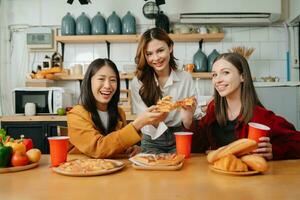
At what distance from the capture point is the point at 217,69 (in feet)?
5.01

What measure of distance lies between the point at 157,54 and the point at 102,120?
51 cm

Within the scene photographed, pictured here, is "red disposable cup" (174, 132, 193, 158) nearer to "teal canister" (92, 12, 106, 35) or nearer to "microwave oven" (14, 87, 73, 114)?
"microwave oven" (14, 87, 73, 114)

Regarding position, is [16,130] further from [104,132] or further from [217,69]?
[217,69]

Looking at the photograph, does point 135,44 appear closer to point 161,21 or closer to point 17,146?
point 161,21

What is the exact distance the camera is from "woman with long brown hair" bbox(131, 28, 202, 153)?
182 centimetres

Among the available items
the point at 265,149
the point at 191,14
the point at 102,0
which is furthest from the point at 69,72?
the point at 265,149

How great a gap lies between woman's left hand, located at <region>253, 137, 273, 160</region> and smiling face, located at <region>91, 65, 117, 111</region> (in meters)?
0.73

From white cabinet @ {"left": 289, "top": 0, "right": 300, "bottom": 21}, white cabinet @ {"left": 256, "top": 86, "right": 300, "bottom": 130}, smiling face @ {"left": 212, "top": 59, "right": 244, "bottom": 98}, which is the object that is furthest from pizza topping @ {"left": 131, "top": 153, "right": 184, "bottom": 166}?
white cabinet @ {"left": 289, "top": 0, "right": 300, "bottom": 21}

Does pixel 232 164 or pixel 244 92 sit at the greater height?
pixel 244 92

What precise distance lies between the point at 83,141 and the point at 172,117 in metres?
0.64

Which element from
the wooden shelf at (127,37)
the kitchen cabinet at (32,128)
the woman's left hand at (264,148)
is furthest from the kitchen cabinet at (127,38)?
the woman's left hand at (264,148)

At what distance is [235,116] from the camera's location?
156 centimetres

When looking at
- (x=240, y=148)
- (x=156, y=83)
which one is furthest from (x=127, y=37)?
(x=240, y=148)

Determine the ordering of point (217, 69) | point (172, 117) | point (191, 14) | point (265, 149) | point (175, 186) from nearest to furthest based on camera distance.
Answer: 1. point (175, 186)
2. point (265, 149)
3. point (217, 69)
4. point (172, 117)
5. point (191, 14)
